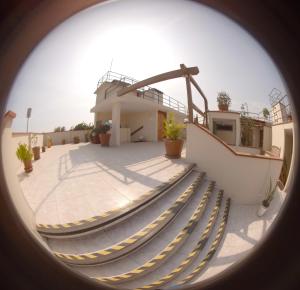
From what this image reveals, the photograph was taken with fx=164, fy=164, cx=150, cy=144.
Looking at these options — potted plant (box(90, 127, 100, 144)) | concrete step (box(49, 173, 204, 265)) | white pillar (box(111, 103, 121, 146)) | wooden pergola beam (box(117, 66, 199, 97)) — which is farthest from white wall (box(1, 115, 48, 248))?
white pillar (box(111, 103, 121, 146))

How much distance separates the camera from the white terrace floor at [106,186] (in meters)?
0.80

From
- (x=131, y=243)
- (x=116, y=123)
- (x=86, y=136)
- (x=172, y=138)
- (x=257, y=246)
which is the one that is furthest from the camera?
(x=172, y=138)

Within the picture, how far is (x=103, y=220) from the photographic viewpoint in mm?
1418

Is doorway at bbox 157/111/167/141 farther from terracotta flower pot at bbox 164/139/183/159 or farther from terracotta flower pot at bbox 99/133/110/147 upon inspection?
terracotta flower pot at bbox 99/133/110/147

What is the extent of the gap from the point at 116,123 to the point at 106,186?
1.01m

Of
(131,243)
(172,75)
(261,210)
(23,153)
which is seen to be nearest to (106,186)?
(131,243)

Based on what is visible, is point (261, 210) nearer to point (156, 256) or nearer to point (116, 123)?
point (156, 256)

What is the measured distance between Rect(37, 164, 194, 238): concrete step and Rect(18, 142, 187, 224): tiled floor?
78 mm

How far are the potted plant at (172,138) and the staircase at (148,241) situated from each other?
1239mm

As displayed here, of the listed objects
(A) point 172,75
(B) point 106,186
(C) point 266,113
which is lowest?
(B) point 106,186

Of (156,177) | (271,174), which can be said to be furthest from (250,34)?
→ (156,177)

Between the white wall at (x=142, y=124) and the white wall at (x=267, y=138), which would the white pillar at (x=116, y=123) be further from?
the white wall at (x=267, y=138)

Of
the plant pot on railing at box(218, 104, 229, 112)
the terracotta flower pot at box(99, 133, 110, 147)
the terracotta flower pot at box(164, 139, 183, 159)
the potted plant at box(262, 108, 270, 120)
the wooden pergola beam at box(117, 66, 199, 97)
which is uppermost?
the wooden pergola beam at box(117, 66, 199, 97)

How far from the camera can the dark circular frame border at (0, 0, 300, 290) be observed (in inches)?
18.6
